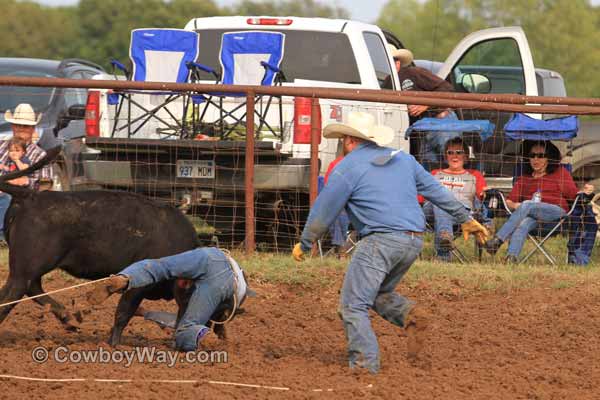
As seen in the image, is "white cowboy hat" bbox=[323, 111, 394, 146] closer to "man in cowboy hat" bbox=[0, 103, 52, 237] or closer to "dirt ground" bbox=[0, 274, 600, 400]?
"dirt ground" bbox=[0, 274, 600, 400]

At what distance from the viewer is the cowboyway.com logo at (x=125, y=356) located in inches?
292

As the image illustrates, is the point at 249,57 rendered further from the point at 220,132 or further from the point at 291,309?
the point at 291,309

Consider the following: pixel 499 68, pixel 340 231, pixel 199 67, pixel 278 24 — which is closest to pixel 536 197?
pixel 340 231

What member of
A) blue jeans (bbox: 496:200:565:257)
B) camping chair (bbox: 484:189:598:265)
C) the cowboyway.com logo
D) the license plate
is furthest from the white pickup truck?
the cowboyway.com logo

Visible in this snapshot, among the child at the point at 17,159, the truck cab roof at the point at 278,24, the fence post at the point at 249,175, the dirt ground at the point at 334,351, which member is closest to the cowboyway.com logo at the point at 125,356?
the dirt ground at the point at 334,351

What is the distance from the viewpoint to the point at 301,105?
11.1 meters

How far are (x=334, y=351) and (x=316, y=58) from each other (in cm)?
479

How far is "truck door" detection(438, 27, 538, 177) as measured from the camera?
1246 cm

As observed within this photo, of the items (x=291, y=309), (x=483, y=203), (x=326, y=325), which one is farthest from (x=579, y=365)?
(x=483, y=203)

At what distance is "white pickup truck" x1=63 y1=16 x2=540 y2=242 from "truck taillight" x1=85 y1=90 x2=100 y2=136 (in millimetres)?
10

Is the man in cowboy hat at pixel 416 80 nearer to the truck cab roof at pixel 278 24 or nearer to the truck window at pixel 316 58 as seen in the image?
the truck window at pixel 316 58

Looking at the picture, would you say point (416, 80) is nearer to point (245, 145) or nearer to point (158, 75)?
point (245, 145)

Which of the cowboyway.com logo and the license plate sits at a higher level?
the license plate

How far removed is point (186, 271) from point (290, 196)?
13.3ft
